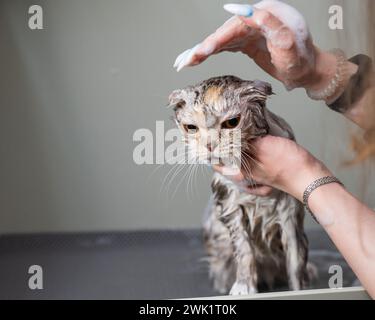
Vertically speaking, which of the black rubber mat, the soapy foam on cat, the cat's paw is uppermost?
the soapy foam on cat

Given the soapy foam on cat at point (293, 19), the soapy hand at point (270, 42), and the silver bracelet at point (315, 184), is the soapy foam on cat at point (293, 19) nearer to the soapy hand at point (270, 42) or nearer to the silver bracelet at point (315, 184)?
the soapy hand at point (270, 42)

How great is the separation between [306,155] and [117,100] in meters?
0.55

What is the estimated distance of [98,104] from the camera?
134 cm

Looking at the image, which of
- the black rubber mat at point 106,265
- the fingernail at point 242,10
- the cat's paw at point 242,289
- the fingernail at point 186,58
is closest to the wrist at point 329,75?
the fingernail at point 242,10

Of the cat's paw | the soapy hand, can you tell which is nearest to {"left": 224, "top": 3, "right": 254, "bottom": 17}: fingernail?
the soapy hand

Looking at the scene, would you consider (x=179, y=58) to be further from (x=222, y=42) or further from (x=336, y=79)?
(x=336, y=79)

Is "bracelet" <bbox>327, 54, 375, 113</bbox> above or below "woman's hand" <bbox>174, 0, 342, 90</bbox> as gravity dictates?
below

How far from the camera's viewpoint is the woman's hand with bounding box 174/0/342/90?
44.7 inches

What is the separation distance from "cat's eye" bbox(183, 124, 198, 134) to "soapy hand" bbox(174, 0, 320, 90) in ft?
0.59

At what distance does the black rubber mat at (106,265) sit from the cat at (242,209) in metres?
0.07

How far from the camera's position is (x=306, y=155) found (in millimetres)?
1155

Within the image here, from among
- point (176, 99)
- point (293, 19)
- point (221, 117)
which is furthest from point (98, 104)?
point (293, 19)

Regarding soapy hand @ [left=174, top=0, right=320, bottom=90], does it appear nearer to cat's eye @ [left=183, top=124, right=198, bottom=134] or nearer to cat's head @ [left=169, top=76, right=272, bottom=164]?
cat's head @ [left=169, top=76, right=272, bottom=164]
